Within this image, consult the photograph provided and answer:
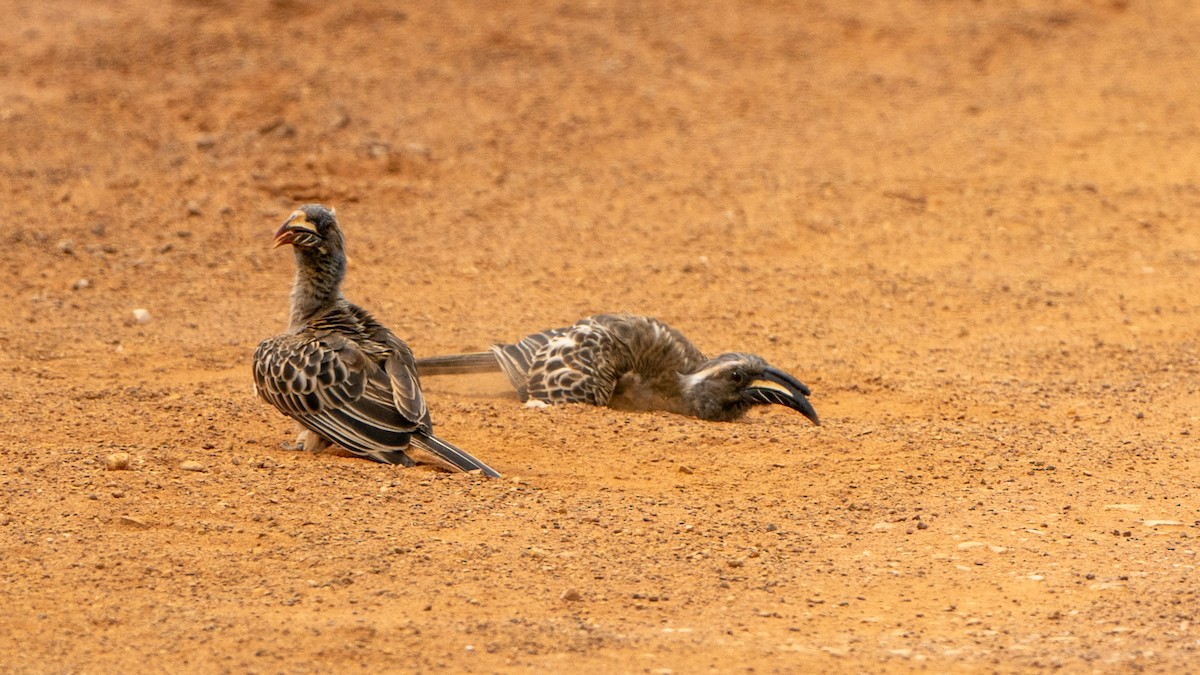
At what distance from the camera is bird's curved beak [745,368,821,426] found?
29.0ft

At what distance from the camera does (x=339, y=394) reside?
7586mm

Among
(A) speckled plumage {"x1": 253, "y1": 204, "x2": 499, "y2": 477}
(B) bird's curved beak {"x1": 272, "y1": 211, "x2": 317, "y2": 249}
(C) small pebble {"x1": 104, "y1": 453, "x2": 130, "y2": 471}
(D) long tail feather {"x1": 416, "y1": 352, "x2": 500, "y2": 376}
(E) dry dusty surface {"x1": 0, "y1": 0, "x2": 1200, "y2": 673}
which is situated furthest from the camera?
(D) long tail feather {"x1": 416, "y1": 352, "x2": 500, "y2": 376}

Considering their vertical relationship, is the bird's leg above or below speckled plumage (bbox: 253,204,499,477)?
below

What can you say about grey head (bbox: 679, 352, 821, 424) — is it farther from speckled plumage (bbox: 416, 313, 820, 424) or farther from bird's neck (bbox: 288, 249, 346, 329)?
bird's neck (bbox: 288, 249, 346, 329)

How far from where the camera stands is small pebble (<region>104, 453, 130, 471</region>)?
7008mm

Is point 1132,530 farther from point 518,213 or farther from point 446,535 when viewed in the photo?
point 518,213

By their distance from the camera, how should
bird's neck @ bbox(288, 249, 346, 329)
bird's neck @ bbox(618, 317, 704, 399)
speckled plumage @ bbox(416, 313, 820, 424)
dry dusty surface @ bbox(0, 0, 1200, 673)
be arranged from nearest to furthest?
dry dusty surface @ bbox(0, 0, 1200, 673), bird's neck @ bbox(288, 249, 346, 329), speckled plumage @ bbox(416, 313, 820, 424), bird's neck @ bbox(618, 317, 704, 399)

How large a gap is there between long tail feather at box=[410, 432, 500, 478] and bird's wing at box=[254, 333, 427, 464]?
6 centimetres

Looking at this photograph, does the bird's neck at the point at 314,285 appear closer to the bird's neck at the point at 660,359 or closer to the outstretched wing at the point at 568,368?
the outstretched wing at the point at 568,368

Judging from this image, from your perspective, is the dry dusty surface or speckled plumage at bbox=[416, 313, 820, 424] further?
speckled plumage at bbox=[416, 313, 820, 424]

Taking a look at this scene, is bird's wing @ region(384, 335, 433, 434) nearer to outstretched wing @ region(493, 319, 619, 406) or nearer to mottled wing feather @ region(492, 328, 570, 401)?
outstretched wing @ region(493, 319, 619, 406)

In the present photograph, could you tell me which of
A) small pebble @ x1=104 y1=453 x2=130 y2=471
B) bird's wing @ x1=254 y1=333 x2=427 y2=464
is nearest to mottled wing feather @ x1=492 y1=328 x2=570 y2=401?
bird's wing @ x1=254 y1=333 x2=427 y2=464

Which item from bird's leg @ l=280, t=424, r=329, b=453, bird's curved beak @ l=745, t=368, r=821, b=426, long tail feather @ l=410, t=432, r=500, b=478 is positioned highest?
long tail feather @ l=410, t=432, r=500, b=478

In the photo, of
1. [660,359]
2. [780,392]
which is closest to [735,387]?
[780,392]
